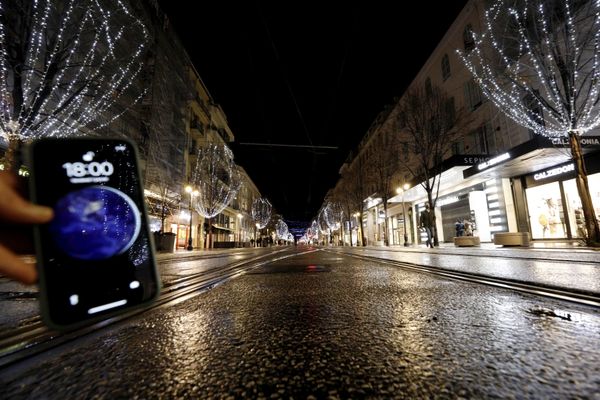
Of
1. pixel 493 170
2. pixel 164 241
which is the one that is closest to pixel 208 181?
pixel 164 241

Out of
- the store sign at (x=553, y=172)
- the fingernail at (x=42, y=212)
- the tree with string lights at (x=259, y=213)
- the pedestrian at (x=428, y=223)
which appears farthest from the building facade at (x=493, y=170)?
the tree with string lights at (x=259, y=213)

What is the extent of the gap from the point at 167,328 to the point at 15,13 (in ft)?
39.6

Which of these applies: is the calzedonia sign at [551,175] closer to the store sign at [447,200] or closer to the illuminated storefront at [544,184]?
the illuminated storefront at [544,184]

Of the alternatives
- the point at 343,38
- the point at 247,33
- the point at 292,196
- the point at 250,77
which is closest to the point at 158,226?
the point at 250,77

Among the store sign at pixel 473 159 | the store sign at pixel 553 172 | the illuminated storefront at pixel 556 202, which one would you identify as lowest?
the illuminated storefront at pixel 556 202

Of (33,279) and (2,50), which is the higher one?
(2,50)

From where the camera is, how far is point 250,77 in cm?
1980

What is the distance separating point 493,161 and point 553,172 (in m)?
3.40

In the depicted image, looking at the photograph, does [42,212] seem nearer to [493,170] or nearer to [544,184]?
[493,170]

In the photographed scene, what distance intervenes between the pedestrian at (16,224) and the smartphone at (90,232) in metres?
0.02

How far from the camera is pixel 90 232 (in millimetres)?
745

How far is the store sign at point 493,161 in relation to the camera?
14617 millimetres

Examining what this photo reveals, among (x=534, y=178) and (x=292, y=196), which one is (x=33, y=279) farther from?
(x=292, y=196)

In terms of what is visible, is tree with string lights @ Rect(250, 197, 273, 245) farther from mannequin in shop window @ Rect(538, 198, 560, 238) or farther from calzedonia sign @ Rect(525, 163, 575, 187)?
mannequin in shop window @ Rect(538, 198, 560, 238)
